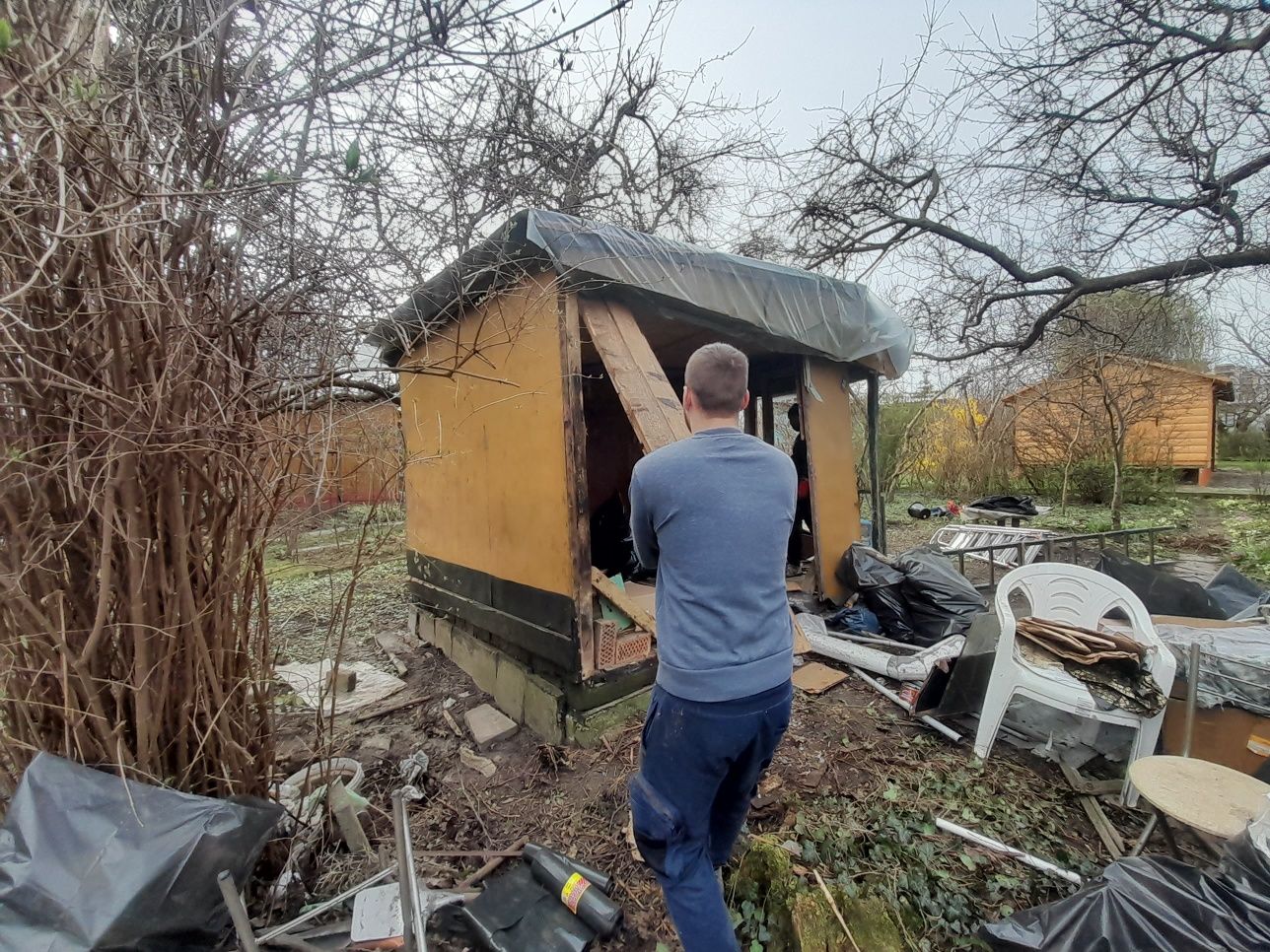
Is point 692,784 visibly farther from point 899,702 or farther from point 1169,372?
point 1169,372

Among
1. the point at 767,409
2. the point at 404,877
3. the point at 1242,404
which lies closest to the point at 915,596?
the point at 767,409

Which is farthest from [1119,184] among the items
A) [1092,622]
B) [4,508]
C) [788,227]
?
[4,508]

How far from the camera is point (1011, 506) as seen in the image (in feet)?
26.1

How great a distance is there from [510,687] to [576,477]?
1.71 meters

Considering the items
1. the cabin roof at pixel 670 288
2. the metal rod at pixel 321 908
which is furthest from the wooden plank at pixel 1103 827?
the cabin roof at pixel 670 288

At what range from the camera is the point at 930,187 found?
7402 millimetres

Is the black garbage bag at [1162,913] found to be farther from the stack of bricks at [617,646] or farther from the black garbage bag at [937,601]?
the black garbage bag at [937,601]

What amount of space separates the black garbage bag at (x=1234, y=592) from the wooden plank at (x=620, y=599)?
4.82m

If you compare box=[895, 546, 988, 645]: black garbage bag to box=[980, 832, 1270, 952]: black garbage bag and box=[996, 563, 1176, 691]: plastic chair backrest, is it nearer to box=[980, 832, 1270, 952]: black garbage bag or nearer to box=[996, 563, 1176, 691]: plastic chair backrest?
box=[996, 563, 1176, 691]: plastic chair backrest

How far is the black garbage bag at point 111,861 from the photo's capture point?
128cm

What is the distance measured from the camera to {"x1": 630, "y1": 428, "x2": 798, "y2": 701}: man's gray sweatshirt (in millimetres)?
1523

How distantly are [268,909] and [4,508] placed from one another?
5.41 ft

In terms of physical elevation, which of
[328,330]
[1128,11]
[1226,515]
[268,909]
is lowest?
[1226,515]

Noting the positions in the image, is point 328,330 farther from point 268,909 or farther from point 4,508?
point 268,909
